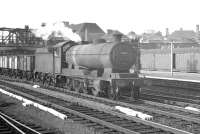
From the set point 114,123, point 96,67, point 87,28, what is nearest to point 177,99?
point 96,67

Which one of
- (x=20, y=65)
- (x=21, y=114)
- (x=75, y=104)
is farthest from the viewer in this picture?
(x=20, y=65)

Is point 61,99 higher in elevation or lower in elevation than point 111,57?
lower

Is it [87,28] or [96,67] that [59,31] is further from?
[87,28]

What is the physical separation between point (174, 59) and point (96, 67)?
18.7 meters

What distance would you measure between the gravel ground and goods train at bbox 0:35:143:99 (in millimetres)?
4100

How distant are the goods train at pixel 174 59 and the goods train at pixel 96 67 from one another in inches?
461

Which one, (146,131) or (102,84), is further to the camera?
(102,84)

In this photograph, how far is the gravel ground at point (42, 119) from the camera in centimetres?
980

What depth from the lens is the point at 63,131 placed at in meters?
9.70

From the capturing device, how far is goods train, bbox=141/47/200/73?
101 ft

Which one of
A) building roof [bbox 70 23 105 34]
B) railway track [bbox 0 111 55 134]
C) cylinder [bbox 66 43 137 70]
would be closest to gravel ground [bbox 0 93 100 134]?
railway track [bbox 0 111 55 134]

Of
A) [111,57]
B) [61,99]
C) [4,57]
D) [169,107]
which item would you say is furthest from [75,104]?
[4,57]

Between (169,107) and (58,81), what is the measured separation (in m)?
10.4

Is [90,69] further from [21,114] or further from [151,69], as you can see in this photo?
[151,69]
